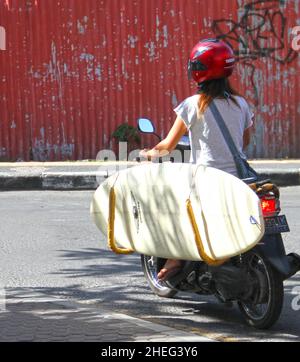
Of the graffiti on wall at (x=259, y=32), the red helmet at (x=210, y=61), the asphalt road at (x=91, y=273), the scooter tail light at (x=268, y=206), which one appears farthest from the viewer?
the graffiti on wall at (x=259, y=32)

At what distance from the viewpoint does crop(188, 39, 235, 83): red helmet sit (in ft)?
19.3

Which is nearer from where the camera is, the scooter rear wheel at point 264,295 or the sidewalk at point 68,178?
the scooter rear wheel at point 264,295

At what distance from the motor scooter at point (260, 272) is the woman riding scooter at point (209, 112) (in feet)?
0.75

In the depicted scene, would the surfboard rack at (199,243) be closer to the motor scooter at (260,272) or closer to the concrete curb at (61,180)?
Answer: the motor scooter at (260,272)

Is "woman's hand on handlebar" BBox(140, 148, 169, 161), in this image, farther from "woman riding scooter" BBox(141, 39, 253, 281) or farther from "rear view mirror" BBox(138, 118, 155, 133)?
"rear view mirror" BBox(138, 118, 155, 133)

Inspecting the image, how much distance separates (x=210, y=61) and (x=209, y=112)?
322 mm

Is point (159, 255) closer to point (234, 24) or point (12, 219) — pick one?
point (12, 219)

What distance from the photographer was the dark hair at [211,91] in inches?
234

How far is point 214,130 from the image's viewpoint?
19.5 ft

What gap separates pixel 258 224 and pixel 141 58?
10.7m

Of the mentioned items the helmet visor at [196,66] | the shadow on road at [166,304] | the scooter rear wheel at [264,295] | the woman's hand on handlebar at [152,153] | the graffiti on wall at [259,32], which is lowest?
the shadow on road at [166,304]

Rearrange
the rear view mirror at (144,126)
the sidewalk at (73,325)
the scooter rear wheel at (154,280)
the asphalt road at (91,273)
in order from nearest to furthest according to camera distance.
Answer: the sidewalk at (73,325) → the rear view mirror at (144,126) → the asphalt road at (91,273) → the scooter rear wheel at (154,280)

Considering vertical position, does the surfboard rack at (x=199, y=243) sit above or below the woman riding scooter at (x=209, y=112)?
below

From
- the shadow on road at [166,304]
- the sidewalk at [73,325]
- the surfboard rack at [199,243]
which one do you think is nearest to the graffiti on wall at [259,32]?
the shadow on road at [166,304]
